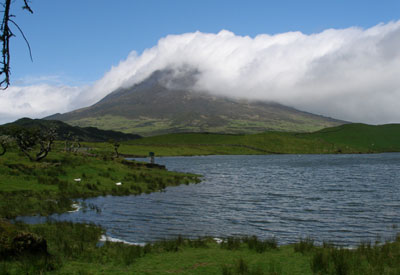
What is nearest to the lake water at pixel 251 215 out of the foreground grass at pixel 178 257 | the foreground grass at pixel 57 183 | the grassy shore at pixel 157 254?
the foreground grass at pixel 57 183

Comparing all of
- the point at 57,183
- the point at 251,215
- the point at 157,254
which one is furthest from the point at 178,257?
the point at 57,183

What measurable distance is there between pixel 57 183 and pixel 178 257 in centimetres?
2918

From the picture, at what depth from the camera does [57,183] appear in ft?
138

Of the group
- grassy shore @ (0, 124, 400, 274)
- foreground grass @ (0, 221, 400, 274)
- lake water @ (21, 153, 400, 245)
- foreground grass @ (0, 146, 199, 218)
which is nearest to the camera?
foreground grass @ (0, 221, 400, 274)

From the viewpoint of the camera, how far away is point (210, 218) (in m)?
30.8

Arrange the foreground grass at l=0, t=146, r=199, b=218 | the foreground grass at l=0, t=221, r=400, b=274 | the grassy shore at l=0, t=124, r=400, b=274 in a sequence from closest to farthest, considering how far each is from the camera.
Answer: the foreground grass at l=0, t=221, r=400, b=274 < the grassy shore at l=0, t=124, r=400, b=274 < the foreground grass at l=0, t=146, r=199, b=218

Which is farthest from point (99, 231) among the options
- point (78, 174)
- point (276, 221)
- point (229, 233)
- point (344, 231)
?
point (78, 174)

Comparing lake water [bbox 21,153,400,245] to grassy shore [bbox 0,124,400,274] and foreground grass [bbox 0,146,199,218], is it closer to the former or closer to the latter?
foreground grass [bbox 0,146,199,218]

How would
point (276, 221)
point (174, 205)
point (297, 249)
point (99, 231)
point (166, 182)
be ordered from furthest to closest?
point (166, 182)
point (174, 205)
point (276, 221)
point (99, 231)
point (297, 249)

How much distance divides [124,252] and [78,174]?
34428 mm

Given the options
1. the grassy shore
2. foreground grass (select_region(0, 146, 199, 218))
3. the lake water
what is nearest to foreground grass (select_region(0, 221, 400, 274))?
the grassy shore

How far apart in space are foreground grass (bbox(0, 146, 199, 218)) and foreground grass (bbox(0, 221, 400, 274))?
999 centimetres

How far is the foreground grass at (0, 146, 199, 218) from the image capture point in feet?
101

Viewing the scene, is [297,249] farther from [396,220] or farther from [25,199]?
[25,199]
